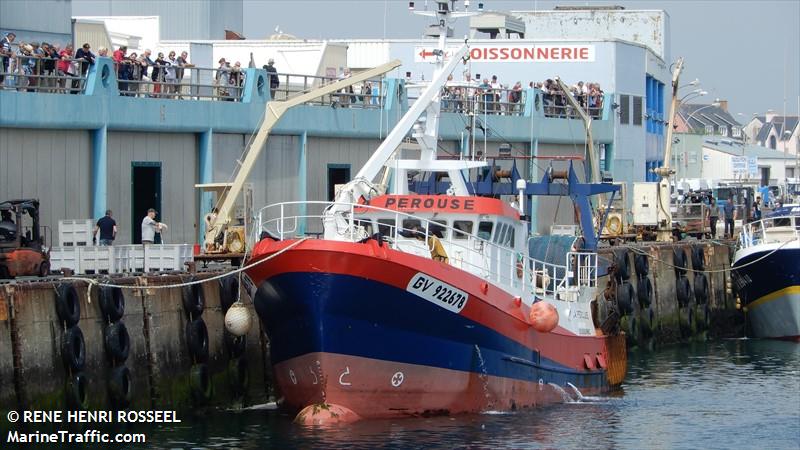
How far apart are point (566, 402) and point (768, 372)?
7.64m

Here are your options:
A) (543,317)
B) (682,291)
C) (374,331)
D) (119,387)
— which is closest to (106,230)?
(119,387)

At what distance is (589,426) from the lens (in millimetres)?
25781

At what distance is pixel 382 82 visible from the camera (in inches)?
1591

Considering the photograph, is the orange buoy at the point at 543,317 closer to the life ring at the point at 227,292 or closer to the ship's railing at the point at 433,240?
the ship's railing at the point at 433,240

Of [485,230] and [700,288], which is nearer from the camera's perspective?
[485,230]

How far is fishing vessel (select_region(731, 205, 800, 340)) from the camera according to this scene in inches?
1612

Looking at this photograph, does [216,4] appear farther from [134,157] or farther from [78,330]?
[78,330]

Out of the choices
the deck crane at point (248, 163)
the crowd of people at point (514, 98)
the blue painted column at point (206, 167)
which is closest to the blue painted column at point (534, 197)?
the crowd of people at point (514, 98)

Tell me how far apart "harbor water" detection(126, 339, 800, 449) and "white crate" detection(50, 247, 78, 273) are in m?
3.52

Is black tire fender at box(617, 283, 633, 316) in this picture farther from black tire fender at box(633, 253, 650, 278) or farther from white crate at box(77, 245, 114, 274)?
white crate at box(77, 245, 114, 274)

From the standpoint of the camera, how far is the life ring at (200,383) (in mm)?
25906

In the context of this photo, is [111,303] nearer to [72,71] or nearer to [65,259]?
[65,259]

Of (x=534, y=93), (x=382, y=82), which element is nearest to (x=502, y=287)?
(x=382, y=82)

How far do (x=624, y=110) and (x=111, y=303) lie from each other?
1373 inches
